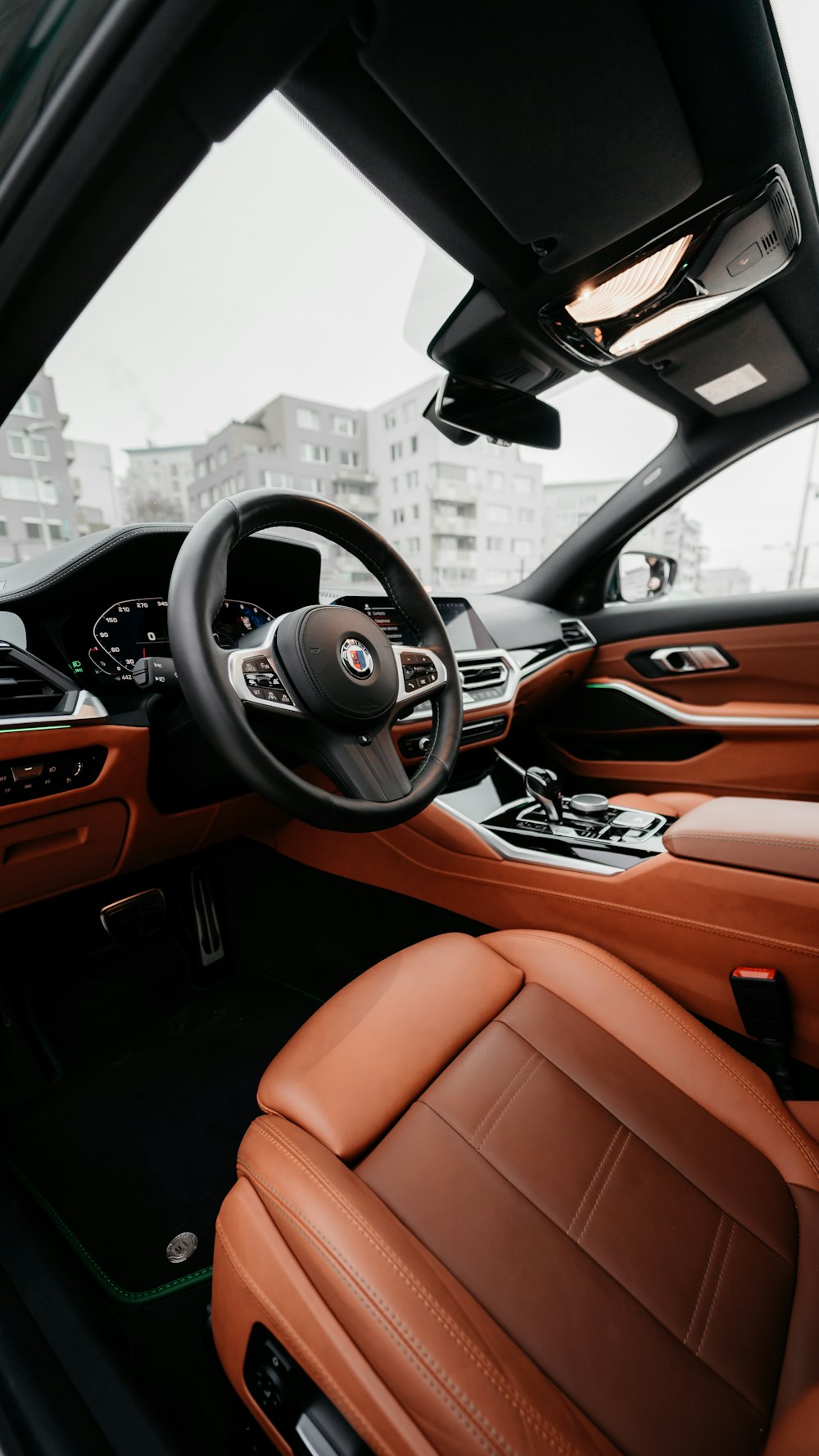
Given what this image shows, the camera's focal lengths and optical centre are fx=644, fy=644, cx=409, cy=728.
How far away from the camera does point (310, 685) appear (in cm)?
93

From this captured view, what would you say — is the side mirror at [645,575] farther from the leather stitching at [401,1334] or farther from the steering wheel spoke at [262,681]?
the leather stitching at [401,1334]

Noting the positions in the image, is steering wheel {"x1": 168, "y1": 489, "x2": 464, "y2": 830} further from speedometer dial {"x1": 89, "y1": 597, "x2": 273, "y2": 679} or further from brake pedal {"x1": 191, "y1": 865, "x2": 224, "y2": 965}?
brake pedal {"x1": 191, "y1": 865, "x2": 224, "y2": 965}

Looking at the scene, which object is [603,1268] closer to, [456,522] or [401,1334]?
[401,1334]

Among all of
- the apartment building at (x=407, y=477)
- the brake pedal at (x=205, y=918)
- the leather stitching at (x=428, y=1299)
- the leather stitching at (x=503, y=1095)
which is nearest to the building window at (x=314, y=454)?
the apartment building at (x=407, y=477)

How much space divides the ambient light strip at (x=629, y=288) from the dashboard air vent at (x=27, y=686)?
131 centimetres

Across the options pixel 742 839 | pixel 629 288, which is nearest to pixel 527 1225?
pixel 742 839

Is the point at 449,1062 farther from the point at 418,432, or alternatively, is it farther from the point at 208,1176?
the point at 418,432

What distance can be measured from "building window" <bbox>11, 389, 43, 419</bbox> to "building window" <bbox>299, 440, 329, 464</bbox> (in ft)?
3.72

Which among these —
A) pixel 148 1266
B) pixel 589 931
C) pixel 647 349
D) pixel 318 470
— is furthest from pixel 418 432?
pixel 148 1266

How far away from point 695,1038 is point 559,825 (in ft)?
2.02

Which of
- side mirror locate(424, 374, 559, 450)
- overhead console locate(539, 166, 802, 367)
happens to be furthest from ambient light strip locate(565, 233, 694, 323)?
side mirror locate(424, 374, 559, 450)

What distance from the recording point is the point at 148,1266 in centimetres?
110

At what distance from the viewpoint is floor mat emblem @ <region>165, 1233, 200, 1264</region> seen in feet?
3.67

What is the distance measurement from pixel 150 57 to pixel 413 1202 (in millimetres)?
1199
